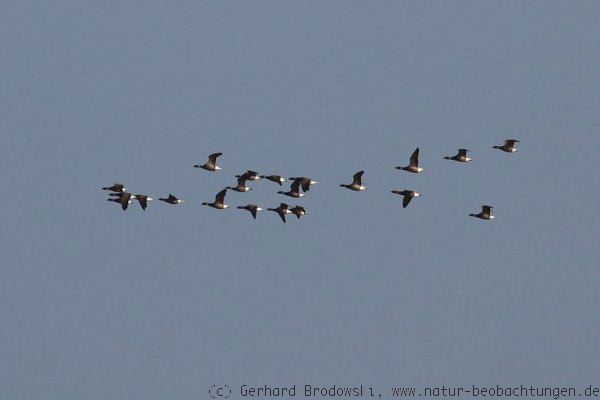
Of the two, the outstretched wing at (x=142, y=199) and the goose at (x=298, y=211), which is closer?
the outstretched wing at (x=142, y=199)

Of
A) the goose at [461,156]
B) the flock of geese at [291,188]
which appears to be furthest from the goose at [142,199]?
the goose at [461,156]

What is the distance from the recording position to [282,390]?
104 meters

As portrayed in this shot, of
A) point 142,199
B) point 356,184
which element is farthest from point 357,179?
point 142,199

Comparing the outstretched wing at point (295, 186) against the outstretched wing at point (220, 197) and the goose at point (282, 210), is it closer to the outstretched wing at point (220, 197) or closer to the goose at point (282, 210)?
the goose at point (282, 210)

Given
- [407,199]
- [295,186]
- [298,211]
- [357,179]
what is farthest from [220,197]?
[407,199]

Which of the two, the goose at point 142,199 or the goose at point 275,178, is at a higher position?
the goose at point 275,178

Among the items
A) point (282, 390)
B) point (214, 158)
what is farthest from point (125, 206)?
point (282, 390)

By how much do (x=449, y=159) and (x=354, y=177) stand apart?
6.73 meters

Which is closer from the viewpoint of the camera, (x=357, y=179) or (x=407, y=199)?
(x=407, y=199)

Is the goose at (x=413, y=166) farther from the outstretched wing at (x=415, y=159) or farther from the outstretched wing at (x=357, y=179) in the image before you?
the outstretched wing at (x=357, y=179)

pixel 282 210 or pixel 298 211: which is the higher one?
pixel 282 210

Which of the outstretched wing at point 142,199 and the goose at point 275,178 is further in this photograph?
the goose at point 275,178

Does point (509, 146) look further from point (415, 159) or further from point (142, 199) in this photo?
point (142, 199)

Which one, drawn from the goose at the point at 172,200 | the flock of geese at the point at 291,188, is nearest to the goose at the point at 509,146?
the flock of geese at the point at 291,188
